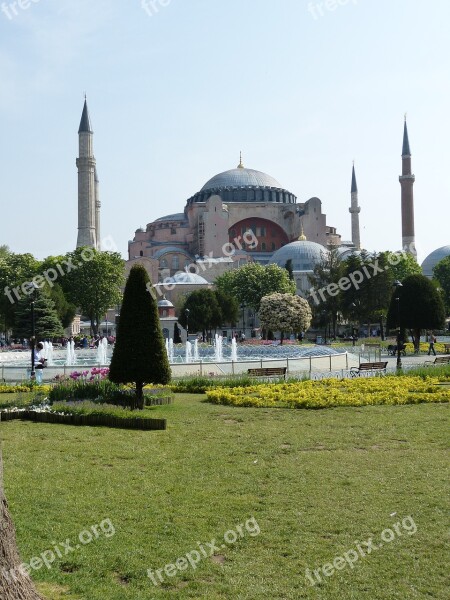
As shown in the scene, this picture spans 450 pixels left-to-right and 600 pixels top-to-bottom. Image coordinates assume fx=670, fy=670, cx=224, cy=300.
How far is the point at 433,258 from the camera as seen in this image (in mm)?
82562

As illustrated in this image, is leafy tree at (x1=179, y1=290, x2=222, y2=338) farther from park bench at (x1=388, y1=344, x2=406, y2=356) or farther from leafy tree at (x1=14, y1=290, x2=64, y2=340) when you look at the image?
park bench at (x1=388, y1=344, x2=406, y2=356)

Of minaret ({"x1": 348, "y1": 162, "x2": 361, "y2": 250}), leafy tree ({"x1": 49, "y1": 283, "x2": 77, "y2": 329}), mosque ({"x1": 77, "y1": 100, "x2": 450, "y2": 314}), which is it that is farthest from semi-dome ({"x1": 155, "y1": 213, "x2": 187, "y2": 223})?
leafy tree ({"x1": 49, "y1": 283, "x2": 77, "y2": 329})

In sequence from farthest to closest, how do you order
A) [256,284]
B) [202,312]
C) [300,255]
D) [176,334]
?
[300,255] < [256,284] < [202,312] < [176,334]

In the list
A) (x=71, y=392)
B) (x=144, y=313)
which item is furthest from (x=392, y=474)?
(x=71, y=392)

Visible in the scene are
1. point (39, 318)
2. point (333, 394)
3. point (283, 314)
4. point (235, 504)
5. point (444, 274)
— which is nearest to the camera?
point (235, 504)

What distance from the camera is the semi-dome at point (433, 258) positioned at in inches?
3199

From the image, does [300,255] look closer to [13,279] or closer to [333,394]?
[13,279]

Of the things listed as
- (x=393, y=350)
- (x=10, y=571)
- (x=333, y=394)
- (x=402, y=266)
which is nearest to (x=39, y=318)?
(x=393, y=350)

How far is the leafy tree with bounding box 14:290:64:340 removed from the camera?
3766 centimetres

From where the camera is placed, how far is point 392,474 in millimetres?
7188

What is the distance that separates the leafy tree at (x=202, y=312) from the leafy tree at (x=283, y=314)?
26.9 feet

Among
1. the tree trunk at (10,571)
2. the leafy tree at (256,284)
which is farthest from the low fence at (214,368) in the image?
the leafy tree at (256,284)

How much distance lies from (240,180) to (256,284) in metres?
38.4

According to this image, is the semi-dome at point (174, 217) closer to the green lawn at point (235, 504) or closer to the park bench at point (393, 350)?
the park bench at point (393, 350)
